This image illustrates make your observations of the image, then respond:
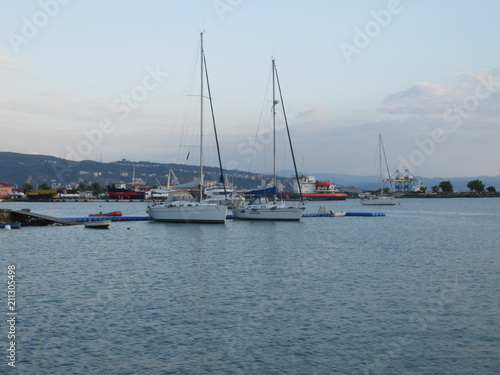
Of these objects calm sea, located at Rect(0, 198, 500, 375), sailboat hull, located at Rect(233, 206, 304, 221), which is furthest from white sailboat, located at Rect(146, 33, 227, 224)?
calm sea, located at Rect(0, 198, 500, 375)

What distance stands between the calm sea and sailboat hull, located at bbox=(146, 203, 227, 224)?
16.0 m

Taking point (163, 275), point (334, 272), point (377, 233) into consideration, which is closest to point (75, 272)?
point (163, 275)

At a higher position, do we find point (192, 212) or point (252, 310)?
point (192, 212)

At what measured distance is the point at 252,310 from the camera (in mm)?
17844

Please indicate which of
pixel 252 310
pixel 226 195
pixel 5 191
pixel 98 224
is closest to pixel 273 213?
pixel 98 224

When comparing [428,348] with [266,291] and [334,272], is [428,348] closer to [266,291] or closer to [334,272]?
[266,291]

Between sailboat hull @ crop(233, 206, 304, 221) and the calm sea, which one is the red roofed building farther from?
the calm sea

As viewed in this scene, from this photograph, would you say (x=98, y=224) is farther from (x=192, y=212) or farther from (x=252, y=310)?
(x=252, y=310)

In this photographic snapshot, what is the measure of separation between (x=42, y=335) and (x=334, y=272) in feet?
49.1

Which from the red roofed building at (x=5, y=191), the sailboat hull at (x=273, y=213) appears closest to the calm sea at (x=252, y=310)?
the sailboat hull at (x=273, y=213)

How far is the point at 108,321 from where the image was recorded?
16422 millimetres

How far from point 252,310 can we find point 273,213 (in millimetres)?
36928

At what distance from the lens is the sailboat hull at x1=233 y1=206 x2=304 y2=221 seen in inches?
2149

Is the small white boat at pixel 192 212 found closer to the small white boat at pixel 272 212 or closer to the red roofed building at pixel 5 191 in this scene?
the small white boat at pixel 272 212
